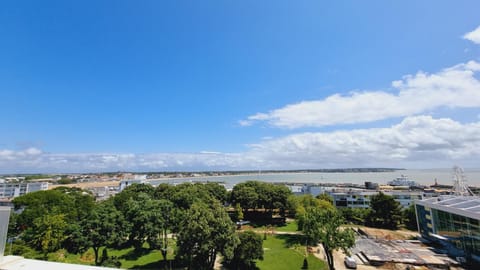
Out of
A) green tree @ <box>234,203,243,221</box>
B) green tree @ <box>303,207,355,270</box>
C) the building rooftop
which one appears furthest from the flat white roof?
green tree @ <box>234,203,243,221</box>

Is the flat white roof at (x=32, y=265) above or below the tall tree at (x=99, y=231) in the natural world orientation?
above

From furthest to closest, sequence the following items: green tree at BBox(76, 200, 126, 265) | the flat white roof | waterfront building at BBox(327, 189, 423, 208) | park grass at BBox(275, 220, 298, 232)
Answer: waterfront building at BBox(327, 189, 423, 208) → park grass at BBox(275, 220, 298, 232) → green tree at BBox(76, 200, 126, 265) → the flat white roof

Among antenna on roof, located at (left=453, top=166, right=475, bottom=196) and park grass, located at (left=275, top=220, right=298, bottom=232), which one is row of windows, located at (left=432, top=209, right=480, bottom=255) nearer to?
antenna on roof, located at (left=453, top=166, right=475, bottom=196)

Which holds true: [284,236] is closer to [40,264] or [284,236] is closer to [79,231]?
[79,231]

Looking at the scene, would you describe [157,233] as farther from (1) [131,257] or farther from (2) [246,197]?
(2) [246,197]

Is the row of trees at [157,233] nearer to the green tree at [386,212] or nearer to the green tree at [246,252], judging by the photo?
the green tree at [246,252]

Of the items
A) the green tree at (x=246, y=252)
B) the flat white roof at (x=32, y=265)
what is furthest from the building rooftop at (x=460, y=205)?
the flat white roof at (x=32, y=265)
